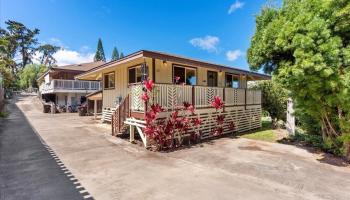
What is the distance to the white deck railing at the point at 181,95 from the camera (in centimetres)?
841

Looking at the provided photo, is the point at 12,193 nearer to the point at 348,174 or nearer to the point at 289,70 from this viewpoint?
the point at 289,70

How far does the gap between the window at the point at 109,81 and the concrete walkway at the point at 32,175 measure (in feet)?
20.8

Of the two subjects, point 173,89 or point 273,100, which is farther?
point 273,100

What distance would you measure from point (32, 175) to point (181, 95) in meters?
5.71

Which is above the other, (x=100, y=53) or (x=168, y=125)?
(x=100, y=53)

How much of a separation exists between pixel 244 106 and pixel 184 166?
7518mm

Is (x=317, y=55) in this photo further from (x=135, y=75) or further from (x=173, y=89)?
(x=135, y=75)

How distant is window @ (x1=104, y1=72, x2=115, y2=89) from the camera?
45.9ft

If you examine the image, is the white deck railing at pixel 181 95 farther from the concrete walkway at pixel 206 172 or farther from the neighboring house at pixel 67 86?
the neighboring house at pixel 67 86

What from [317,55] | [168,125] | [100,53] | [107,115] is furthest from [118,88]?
[100,53]

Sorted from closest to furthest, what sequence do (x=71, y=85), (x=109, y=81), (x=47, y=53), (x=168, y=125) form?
(x=168, y=125), (x=109, y=81), (x=71, y=85), (x=47, y=53)

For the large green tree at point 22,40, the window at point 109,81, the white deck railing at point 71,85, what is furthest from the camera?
the large green tree at point 22,40

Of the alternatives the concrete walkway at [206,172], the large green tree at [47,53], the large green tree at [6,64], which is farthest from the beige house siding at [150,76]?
the large green tree at [47,53]

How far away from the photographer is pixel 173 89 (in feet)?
28.9
